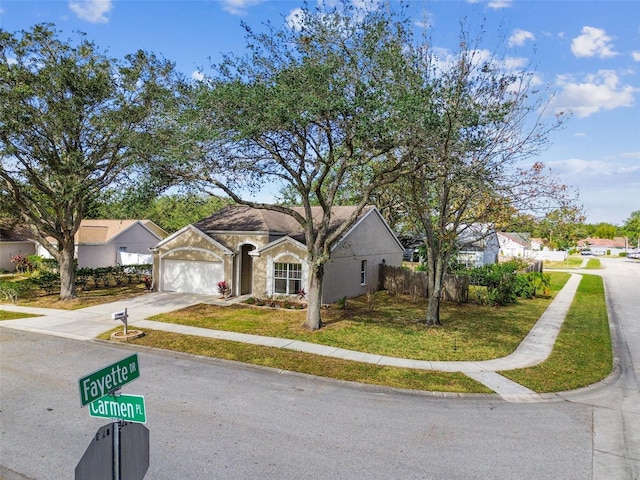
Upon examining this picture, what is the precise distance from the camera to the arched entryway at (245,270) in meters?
23.8

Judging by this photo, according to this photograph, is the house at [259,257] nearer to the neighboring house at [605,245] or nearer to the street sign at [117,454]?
the street sign at [117,454]

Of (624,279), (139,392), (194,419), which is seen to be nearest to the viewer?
(194,419)

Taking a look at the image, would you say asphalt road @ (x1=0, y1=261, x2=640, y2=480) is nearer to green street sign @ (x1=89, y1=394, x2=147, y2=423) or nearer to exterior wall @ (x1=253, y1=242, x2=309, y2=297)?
green street sign @ (x1=89, y1=394, x2=147, y2=423)

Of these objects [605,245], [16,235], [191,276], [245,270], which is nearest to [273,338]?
[245,270]

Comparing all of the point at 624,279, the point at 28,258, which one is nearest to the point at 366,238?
the point at 28,258

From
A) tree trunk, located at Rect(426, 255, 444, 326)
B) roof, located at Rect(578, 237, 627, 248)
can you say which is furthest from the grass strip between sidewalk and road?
roof, located at Rect(578, 237, 627, 248)

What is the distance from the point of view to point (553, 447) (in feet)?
23.3

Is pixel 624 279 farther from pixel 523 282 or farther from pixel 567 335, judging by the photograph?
pixel 567 335

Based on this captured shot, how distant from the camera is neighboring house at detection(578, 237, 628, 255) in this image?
105125 mm

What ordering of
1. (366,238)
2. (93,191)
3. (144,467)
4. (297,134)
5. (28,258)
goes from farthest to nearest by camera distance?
(28,258)
(366,238)
(93,191)
(297,134)
(144,467)

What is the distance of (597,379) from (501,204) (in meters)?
6.56

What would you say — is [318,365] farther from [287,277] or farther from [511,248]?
[511,248]

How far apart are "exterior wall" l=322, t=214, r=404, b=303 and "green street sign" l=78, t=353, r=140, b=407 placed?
15.1 m

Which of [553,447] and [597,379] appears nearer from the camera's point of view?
[553,447]
